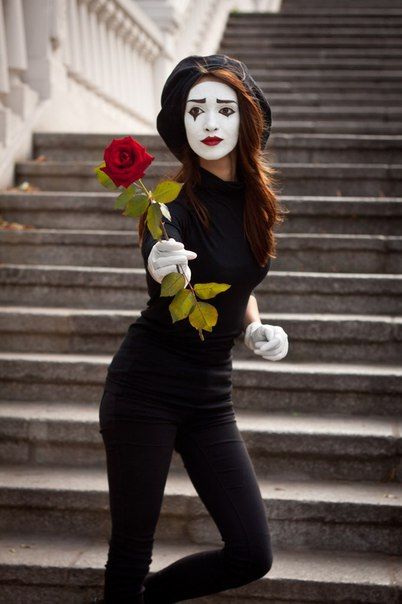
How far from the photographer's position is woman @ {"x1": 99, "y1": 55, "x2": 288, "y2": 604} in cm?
266

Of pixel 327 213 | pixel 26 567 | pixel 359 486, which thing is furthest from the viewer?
pixel 327 213

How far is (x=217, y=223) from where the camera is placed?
270cm

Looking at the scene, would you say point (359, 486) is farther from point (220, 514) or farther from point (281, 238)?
point (281, 238)

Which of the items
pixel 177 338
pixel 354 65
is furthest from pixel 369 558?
pixel 354 65

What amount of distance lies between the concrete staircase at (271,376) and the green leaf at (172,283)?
5.00ft

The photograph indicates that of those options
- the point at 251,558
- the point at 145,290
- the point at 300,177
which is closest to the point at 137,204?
the point at 251,558

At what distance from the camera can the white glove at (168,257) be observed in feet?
7.74

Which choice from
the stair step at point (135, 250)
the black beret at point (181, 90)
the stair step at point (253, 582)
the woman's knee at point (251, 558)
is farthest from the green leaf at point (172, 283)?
the stair step at point (135, 250)

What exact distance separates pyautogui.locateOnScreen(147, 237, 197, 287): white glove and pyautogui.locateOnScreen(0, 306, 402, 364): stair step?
228 cm

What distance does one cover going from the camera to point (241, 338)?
470cm

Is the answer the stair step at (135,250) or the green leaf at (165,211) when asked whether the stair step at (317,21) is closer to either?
the stair step at (135,250)

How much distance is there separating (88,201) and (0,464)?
2.02 metres

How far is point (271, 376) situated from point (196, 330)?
1.71m

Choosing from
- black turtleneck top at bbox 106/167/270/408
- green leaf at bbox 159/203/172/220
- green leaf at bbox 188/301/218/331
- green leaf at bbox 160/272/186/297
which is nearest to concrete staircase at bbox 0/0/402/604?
black turtleneck top at bbox 106/167/270/408
